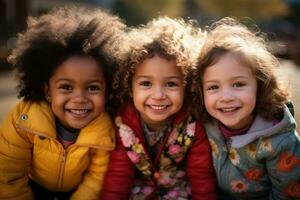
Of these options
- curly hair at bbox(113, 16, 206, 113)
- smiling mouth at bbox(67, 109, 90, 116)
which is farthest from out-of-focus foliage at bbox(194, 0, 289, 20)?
smiling mouth at bbox(67, 109, 90, 116)

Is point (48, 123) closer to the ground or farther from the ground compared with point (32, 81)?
closer to the ground

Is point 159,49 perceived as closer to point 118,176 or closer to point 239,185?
point 118,176

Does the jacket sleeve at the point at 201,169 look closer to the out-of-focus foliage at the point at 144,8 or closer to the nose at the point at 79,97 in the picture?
the nose at the point at 79,97

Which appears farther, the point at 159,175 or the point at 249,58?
the point at 159,175

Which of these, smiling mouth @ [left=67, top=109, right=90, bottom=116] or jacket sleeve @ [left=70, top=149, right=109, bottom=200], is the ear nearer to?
smiling mouth @ [left=67, top=109, right=90, bottom=116]

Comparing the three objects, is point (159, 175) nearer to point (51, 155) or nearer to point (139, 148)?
point (139, 148)

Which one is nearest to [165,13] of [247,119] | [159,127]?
[159,127]

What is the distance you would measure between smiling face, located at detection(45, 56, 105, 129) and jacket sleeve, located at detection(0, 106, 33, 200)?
241 millimetres

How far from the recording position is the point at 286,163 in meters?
2.43

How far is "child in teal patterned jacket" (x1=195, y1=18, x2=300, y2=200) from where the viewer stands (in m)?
2.46

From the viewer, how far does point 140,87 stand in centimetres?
262

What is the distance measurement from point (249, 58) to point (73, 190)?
4.12 ft

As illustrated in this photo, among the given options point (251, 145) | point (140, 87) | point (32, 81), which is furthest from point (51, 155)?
point (251, 145)

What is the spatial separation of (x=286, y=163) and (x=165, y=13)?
81.5 ft
